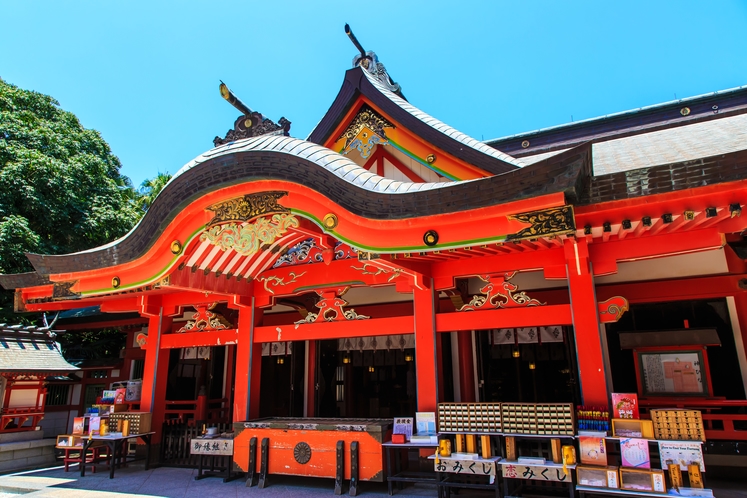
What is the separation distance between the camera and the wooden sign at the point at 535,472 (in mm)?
5621

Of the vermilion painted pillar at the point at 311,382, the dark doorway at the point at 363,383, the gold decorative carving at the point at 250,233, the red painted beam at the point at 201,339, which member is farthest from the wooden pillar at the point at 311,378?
the gold decorative carving at the point at 250,233

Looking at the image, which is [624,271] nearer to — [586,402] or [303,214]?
[586,402]

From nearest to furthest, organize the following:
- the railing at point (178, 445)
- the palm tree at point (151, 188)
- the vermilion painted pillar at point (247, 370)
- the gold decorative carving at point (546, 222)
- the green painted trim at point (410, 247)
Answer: the gold decorative carving at point (546, 222) < the green painted trim at point (410, 247) < the vermilion painted pillar at point (247, 370) < the railing at point (178, 445) < the palm tree at point (151, 188)

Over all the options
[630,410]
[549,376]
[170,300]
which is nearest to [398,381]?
[549,376]

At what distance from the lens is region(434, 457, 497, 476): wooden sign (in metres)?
5.99

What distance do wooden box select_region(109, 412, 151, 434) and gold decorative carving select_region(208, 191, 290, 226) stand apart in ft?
15.5

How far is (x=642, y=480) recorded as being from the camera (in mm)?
5324

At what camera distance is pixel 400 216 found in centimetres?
548

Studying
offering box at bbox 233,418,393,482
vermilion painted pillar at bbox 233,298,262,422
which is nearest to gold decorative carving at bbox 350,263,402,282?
offering box at bbox 233,418,393,482

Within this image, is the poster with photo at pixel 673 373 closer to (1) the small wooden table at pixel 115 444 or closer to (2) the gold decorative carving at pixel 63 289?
(1) the small wooden table at pixel 115 444

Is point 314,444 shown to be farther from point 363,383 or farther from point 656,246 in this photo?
point 656,246

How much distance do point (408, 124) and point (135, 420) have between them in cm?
755

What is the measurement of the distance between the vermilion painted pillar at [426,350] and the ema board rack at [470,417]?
0.40m

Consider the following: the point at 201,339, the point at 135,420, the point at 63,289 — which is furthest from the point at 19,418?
the point at 201,339
